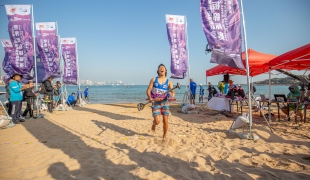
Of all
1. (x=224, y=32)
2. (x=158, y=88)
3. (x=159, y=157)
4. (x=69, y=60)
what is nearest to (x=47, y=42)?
(x=69, y=60)

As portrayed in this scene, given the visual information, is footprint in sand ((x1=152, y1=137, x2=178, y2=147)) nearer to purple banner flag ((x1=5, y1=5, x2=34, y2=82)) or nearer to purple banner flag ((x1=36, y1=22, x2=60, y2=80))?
purple banner flag ((x1=5, y1=5, x2=34, y2=82))

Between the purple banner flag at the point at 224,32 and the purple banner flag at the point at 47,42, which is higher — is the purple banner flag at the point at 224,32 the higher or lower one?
the lower one

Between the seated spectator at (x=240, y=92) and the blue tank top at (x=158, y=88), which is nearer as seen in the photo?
the blue tank top at (x=158, y=88)

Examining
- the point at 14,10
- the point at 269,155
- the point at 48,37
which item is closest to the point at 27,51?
the point at 14,10

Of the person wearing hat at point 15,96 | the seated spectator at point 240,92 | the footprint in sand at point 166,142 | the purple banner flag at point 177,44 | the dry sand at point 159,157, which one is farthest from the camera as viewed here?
the purple banner flag at point 177,44

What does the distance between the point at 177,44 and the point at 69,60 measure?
9.32 meters

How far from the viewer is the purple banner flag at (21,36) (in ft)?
25.8

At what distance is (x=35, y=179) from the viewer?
2350 millimetres

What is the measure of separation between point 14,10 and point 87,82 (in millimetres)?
167060

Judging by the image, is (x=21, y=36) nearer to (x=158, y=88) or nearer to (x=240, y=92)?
(x=158, y=88)

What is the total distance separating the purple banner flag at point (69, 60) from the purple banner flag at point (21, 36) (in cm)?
537

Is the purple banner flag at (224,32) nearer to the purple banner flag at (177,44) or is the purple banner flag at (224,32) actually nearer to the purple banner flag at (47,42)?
the purple banner flag at (177,44)

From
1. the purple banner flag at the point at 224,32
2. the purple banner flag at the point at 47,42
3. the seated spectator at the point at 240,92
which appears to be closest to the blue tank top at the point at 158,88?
the purple banner flag at the point at 224,32

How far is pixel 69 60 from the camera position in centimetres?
1395
